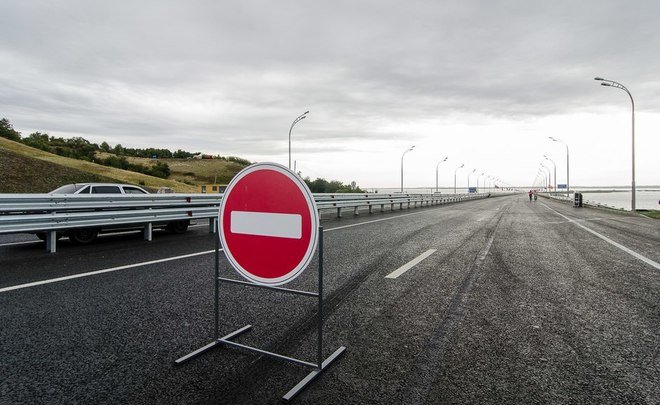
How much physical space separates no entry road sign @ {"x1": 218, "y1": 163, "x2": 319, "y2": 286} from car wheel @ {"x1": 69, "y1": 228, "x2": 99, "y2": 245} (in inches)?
300

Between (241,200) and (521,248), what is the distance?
7.47 m

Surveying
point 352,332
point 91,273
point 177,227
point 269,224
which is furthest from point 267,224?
point 177,227

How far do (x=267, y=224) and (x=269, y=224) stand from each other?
2 cm

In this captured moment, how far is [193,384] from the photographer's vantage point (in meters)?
2.59

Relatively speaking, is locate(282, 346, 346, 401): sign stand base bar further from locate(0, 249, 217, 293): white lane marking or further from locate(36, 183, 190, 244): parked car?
locate(36, 183, 190, 244): parked car

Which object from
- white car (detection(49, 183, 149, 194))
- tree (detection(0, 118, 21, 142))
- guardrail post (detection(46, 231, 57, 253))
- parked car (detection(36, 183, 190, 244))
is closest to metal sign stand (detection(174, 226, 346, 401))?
guardrail post (detection(46, 231, 57, 253))

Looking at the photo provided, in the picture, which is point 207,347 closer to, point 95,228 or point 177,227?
point 95,228

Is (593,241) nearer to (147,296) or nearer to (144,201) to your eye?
(147,296)

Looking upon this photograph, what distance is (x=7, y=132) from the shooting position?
7700cm

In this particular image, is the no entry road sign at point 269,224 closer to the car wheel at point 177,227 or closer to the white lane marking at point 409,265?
the white lane marking at point 409,265

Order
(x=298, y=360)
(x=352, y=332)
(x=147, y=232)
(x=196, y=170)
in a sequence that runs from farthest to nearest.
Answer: (x=196, y=170), (x=147, y=232), (x=352, y=332), (x=298, y=360)

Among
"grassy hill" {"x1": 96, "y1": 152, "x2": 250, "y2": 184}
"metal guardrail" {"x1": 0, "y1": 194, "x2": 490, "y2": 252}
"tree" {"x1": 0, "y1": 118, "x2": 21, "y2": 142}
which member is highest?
"tree" {"x1": 0, "y1": 118, "x2": 21, "y2": 142}

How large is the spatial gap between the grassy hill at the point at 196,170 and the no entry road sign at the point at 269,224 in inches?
3454

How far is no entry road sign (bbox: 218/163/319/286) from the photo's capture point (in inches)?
112
